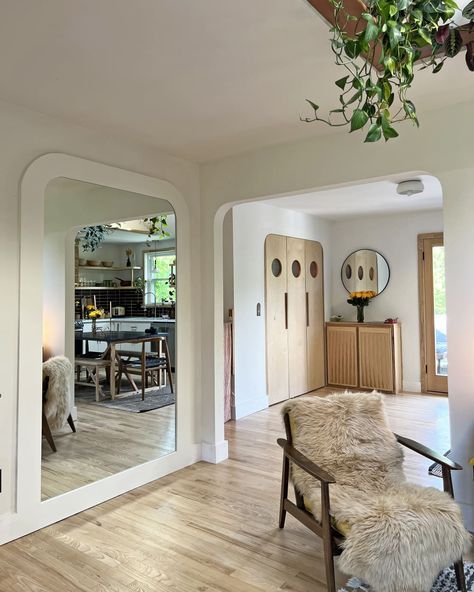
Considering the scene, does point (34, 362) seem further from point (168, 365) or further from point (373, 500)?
point (373, 500)

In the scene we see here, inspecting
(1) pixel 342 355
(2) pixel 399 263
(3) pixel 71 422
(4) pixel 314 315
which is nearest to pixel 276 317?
(4) pixel 314 315

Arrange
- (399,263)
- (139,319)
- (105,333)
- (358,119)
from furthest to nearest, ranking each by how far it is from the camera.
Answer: (399,263)
(139,319)
(105,333)
(358,119)

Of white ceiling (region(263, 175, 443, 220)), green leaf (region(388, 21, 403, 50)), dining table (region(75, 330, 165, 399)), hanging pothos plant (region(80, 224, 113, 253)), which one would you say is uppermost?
white ceiling (region(263, 175, 443, 220))

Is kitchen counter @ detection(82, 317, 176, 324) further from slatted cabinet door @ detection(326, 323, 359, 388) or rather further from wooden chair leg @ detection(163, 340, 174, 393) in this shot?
slatted cabinet door @ detection(326, 323, 359, 388)

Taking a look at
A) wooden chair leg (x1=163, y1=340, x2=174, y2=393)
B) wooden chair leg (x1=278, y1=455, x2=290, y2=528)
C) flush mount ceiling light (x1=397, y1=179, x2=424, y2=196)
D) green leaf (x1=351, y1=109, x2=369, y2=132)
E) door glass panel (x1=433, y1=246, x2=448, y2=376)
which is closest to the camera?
green leaf (x1=351, y1=109, x2=369, y2=132)

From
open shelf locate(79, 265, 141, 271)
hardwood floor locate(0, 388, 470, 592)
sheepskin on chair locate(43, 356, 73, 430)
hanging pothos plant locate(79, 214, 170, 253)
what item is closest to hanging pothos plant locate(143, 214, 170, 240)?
hanging pothos plant locate(79, 214, 170, 253)

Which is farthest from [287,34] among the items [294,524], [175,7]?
[294,524]

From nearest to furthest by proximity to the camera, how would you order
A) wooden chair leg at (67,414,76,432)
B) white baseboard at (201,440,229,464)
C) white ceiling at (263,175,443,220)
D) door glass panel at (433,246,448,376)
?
wooden chair leg at (67,414,76,432)
white baseboard at (201,440,229,464)
white ceiling at (263,175,443,220)
door glass panel at (433,246,448,376)

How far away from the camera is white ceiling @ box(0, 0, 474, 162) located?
178 centimetres

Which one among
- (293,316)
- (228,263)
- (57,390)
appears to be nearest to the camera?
(57,390)

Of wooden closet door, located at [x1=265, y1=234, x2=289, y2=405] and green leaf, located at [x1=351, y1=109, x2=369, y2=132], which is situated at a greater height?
green leaf, located at [x1=351, y1=109, x2=369, y2=132]

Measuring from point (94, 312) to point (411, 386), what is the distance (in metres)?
4.68

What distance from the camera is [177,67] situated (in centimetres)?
219

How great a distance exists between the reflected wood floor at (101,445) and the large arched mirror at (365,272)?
3.96 m
